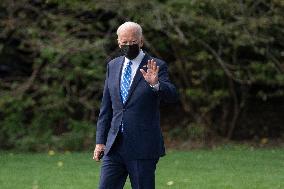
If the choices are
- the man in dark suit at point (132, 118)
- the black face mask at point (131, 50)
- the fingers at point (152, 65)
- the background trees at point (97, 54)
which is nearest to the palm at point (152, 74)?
the fingers at point (152, 65)

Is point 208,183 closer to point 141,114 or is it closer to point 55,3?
point 141,114

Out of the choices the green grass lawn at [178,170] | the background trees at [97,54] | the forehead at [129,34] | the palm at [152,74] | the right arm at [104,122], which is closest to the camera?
the palm at [152,74]

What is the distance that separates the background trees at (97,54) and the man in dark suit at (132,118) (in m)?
6.65

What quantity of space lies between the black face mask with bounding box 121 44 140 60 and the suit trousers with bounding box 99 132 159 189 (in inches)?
22.5

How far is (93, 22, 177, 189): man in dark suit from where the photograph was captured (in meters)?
5.91

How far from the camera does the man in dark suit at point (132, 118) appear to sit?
591cm

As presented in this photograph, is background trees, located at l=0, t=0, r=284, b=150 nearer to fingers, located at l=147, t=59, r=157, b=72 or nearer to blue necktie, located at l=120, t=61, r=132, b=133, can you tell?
blue necktie, located at l=120, t=61, r=132, b=133

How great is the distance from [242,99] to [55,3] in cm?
393

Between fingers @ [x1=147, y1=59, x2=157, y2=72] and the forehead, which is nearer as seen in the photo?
fingers @ [x1=147, y1=59, x2=157, y2=72]

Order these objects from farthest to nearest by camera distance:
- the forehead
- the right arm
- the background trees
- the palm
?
the background trees
the right arm
the forehead
the palm

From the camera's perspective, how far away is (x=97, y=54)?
42.3ft

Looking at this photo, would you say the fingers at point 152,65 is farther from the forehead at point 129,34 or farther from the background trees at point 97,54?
the background trees at point 97,54

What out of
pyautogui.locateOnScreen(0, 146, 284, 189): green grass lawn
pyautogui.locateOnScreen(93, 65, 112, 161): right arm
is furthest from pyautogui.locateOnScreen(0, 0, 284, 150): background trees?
pyautogui.locateOnScreen(93, 65, 112, 161): right arm

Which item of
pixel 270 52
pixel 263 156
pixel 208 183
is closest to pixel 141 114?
pixel 208 183
